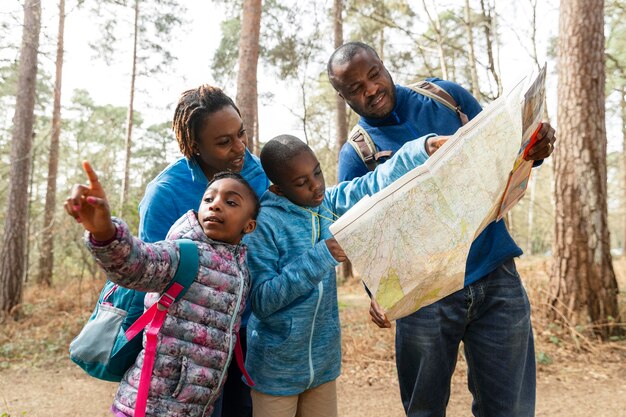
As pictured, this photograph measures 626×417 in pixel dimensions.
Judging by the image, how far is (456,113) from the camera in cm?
184

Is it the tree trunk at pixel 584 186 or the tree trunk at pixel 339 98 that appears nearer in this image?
the tree trunk at pixel 584 186

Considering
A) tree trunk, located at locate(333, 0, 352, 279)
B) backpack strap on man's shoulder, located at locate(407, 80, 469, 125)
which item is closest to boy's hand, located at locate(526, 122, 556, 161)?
backpack strap on man's shoulder, located at locate(407, 80, 469, 125)

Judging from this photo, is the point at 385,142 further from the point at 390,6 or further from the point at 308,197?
the point at 390,6

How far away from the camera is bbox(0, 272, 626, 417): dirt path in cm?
391

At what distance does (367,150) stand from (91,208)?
109 centimetres

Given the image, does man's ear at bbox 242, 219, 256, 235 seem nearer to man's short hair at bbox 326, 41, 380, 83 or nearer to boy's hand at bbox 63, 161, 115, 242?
boy's hand at bbox 63, 161, 115, 242

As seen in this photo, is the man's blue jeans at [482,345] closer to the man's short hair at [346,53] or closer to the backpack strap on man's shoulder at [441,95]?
the backpack strap on man's shoulder at [441,95]

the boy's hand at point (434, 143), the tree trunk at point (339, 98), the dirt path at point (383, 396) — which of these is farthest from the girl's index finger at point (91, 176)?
the tree trunk at point (339, 98)

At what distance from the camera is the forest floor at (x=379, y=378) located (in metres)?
3.97

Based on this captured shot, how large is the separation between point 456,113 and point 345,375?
12.4 feet

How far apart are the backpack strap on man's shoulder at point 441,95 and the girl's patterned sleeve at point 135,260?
A: 117 centimetres

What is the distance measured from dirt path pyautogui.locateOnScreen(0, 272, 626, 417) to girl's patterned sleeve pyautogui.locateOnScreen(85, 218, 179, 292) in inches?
127

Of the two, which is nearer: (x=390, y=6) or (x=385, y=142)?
(x=385, y=142)

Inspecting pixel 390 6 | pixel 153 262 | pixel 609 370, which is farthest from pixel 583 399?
pixel 390 6
